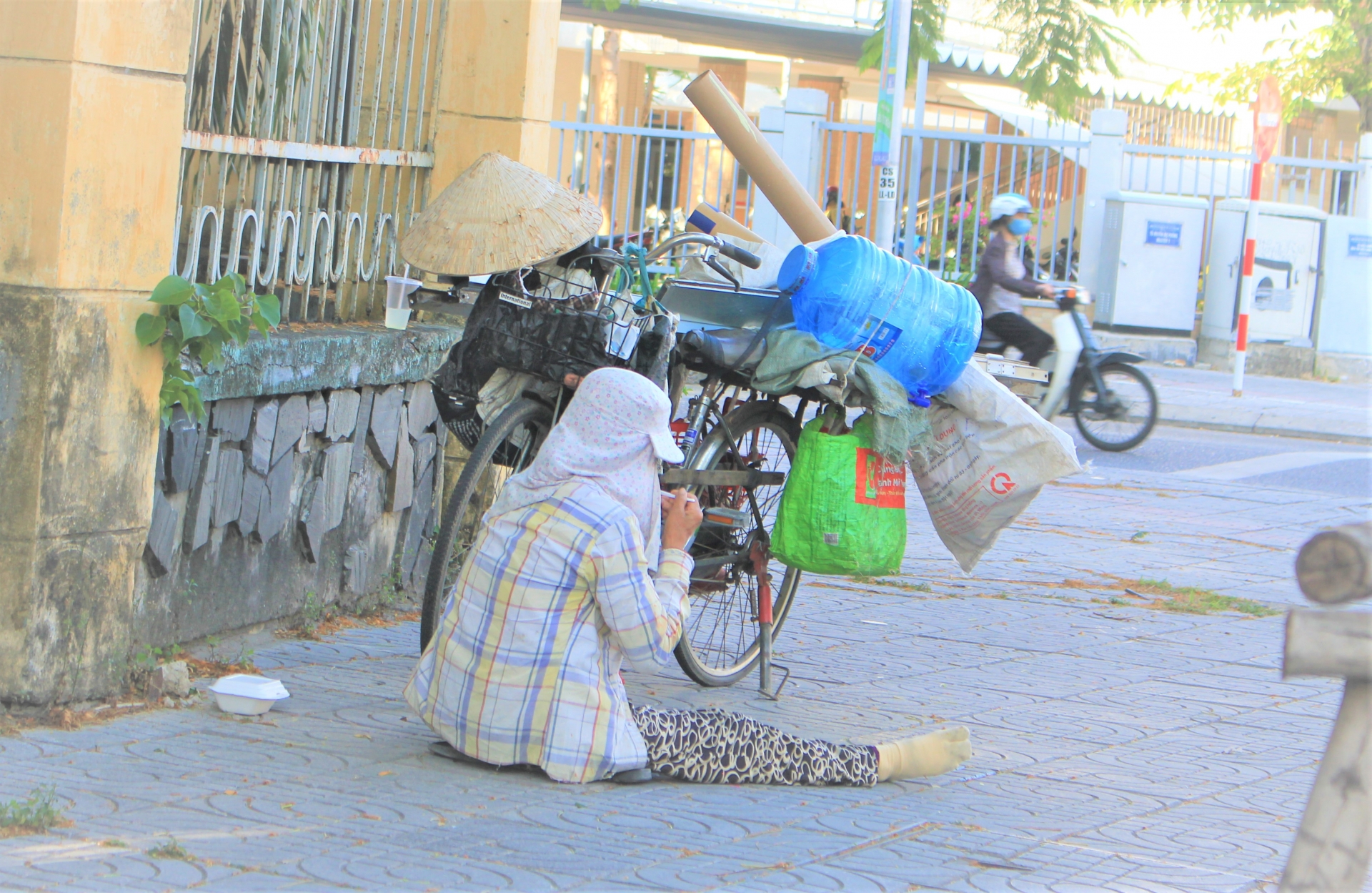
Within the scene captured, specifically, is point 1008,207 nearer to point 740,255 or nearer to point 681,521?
point 740,255

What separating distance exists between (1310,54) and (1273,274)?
8313 mm

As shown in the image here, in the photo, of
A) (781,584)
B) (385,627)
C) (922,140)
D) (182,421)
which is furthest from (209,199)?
(922,140)

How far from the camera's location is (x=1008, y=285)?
11.3 metres

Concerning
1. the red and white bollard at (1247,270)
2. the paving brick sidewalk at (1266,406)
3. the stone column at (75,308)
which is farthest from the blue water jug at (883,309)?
the red and white bollard at (1247,270)

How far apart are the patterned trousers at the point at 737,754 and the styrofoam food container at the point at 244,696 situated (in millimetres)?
1103

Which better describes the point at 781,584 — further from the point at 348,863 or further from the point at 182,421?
the point at 348,863

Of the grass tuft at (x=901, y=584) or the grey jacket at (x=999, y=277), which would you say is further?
the grey jacket at (x=999, y=277)

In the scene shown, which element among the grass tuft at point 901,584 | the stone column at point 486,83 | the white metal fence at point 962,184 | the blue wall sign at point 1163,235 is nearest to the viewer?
the stone column at point 486,83

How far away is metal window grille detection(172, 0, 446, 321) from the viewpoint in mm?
5023

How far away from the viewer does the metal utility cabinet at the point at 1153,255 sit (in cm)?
1752

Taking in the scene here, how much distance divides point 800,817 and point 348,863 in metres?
1.15

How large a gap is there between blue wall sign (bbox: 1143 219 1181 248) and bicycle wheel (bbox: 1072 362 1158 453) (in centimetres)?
622

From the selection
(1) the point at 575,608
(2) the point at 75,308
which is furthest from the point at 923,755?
(2) the point at 75,308

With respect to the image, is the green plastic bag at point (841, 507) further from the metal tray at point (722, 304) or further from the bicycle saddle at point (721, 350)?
the metal tray at point (722, 304)
